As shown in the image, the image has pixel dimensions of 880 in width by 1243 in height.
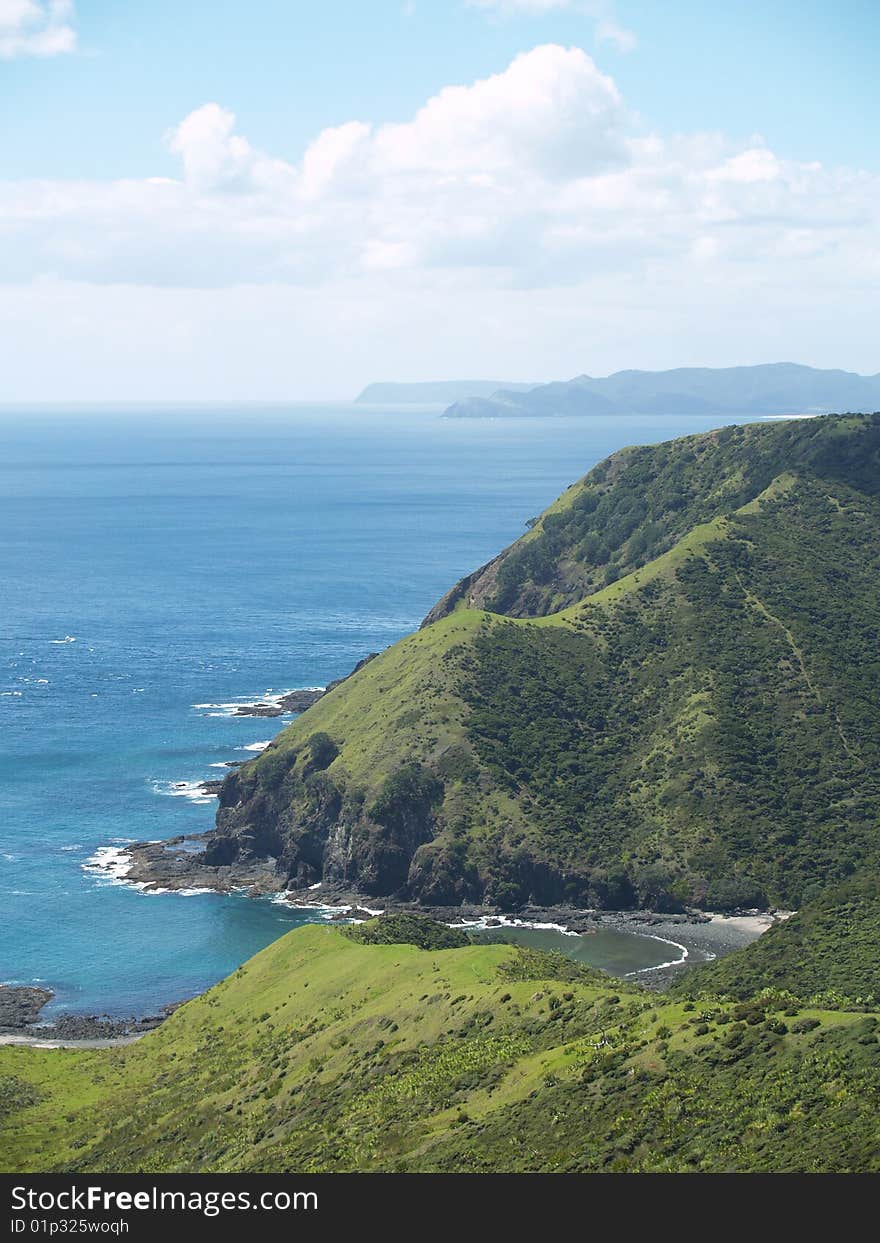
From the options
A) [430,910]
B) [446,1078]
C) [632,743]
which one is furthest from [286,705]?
[446,1078]

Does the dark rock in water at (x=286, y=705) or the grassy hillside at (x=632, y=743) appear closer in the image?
the grassy hillside at (x=632, y=743)

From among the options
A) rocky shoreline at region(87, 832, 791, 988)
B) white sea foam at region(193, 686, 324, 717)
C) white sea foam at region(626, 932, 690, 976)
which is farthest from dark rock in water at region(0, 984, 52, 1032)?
white sea foam at region(193, 686, 324, 717)

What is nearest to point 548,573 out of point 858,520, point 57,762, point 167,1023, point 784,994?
point 858,520

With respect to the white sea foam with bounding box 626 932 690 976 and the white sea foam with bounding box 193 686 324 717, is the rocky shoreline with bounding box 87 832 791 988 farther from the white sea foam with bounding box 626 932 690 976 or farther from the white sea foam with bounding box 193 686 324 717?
the white sea foam with bounding box 193 686 324 717

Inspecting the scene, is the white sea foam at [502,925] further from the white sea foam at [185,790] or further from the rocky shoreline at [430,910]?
the white sea foam at [185,790]

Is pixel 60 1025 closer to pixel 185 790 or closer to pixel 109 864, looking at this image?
pixel 109 864

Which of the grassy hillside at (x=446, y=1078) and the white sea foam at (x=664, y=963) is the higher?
the grassy hillside at (x=446, y=1078)

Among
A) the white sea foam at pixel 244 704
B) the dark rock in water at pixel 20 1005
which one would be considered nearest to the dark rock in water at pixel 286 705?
the white sea foam at pixel 244 704
